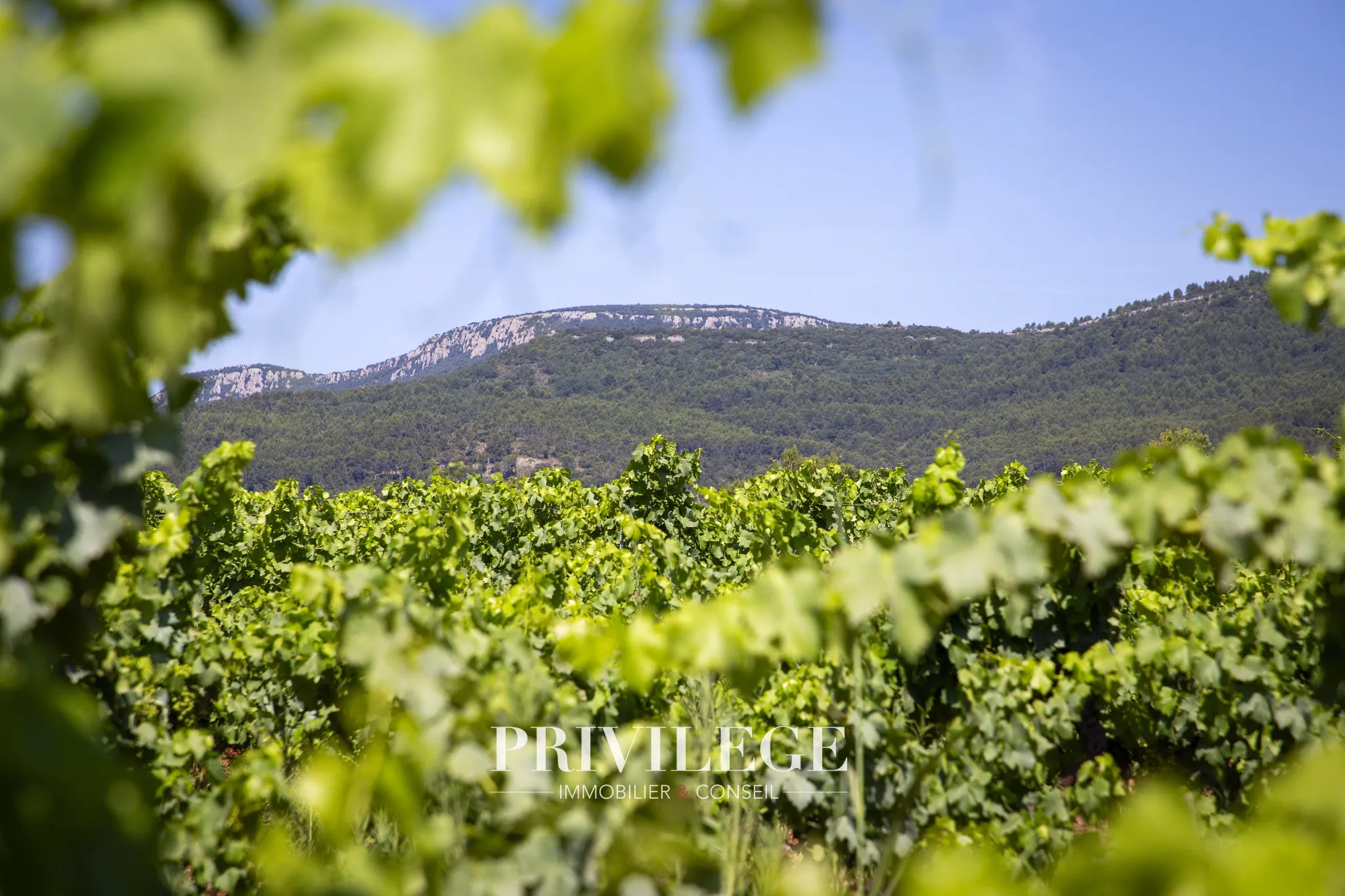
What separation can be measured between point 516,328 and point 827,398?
253ft

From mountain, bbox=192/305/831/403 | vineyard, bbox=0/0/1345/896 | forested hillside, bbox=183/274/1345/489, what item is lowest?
vineyard, bbox=0/0/1345/896

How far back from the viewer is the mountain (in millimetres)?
162750

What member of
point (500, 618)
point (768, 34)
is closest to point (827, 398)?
point (500, 618)

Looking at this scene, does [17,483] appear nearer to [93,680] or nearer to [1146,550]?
[93,680]

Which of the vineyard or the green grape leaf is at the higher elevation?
the green grape leaf

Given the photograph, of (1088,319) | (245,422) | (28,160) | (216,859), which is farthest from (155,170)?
(1088,319)

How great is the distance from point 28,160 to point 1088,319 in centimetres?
13241

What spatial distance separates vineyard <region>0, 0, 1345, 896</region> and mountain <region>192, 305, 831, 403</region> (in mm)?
148797

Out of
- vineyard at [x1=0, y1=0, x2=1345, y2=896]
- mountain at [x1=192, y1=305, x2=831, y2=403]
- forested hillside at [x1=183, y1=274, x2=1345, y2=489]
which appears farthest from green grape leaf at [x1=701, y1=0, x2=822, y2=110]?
mountain at [x1=192, y1=305, x2=831, y2=403]

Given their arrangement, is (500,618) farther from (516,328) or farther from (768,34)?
(516,328)

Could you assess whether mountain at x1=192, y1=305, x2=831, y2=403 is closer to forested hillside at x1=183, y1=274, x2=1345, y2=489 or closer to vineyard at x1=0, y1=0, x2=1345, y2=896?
forested hillside at x1=183, y1=274, x2=1345, y2=489

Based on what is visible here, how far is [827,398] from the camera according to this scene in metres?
116

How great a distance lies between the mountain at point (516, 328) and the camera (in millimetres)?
162750

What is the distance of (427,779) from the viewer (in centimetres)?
146
